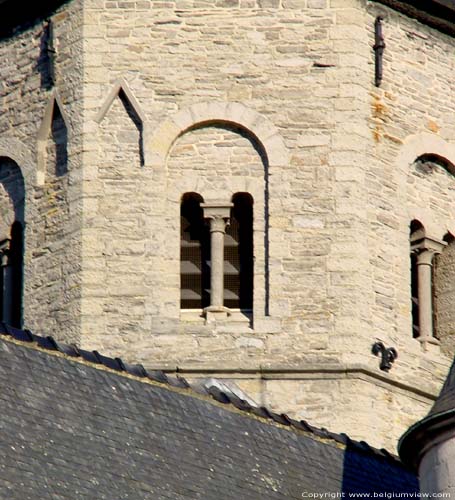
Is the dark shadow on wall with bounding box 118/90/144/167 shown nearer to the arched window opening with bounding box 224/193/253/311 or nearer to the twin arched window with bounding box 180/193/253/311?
the twin arched window with bounding box 180/193/253/311

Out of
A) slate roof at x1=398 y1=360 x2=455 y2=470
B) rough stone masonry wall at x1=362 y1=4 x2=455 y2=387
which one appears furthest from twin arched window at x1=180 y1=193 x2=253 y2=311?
slate roof at x1=398 y1=360 x2=455 y2=470

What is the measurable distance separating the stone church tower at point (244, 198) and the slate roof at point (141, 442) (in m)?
3.56

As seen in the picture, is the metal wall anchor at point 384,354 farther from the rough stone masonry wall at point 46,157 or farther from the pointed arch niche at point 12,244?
the pointed arch niche at point 12,244

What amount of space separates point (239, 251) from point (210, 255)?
33 cm

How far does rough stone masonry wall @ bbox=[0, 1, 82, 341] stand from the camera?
32.4 m

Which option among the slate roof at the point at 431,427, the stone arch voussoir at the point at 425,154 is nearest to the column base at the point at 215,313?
the stone arch voussoir at the point at 425,154

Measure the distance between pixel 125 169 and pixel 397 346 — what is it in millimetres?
2986

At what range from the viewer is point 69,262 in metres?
32.4

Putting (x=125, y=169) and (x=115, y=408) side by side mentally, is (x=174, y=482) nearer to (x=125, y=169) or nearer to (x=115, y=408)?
(x=115, y=408)

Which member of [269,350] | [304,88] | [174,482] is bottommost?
[174,482]

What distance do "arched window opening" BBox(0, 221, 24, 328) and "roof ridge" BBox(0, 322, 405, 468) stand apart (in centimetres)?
423

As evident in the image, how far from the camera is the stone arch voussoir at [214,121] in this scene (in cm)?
3259

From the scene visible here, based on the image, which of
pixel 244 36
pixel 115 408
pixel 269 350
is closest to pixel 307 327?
pixel 269 350

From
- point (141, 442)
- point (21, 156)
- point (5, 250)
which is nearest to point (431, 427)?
point (141, 442)
